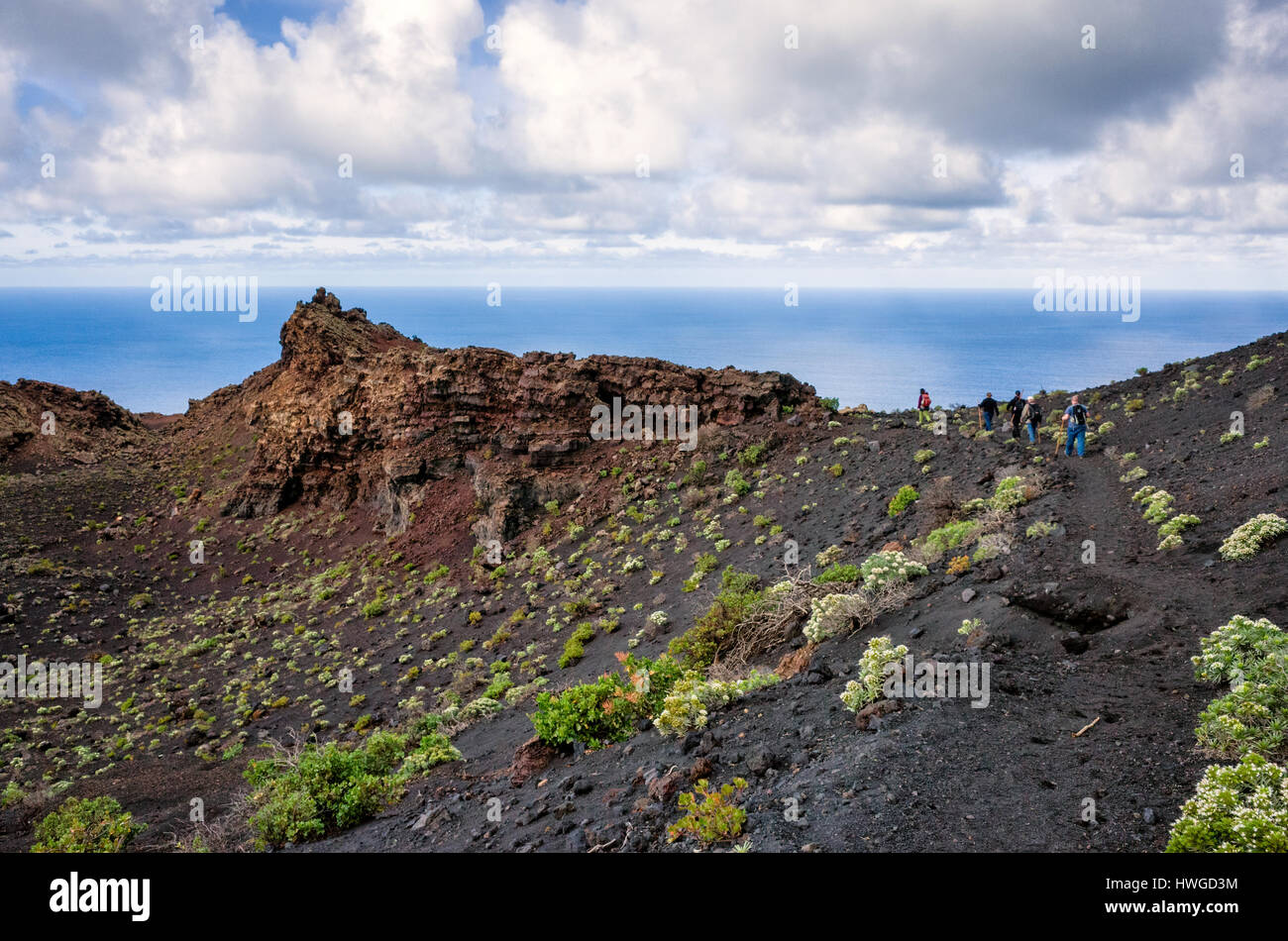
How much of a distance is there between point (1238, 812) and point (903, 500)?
13566 mm

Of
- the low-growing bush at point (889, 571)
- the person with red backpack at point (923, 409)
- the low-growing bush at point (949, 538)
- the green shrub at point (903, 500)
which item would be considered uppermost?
the person with red backpack at point (923, 409)

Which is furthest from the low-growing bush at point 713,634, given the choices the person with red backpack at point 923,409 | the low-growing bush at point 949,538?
the person with red backpack at point 923,409

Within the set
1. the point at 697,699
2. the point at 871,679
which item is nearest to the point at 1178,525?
the point at 871,679

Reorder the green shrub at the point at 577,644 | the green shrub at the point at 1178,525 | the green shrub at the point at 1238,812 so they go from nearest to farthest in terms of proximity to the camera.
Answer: the green shrub at the point at 1238,812 → the green shrub at the point at 1178,525 → the green shrub at the point at 577,644

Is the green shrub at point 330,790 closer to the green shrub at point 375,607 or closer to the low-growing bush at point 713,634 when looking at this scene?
the low-growing bush at point 713,634

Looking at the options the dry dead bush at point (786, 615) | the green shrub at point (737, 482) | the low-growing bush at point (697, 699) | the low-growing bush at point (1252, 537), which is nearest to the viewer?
the low-growing bush at point (697, 699)

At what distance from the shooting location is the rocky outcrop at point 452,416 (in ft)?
88.7

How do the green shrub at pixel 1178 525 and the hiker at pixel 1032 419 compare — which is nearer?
the green shrub at pixel 1178 525

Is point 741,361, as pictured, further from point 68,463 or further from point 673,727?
point 673,727

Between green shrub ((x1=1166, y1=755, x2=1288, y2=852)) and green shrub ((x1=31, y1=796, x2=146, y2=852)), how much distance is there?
13.9 m

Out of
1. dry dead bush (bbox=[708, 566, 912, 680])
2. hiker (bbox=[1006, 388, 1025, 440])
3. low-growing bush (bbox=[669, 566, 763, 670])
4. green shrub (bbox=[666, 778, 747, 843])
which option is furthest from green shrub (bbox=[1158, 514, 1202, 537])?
green shrub (bbox=[666, 778, 747, 843])

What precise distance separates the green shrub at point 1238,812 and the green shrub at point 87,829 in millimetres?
13926

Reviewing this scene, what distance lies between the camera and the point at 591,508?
82.8ft

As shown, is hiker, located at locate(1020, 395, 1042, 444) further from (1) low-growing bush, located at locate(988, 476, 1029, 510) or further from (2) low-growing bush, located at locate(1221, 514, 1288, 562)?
(2) low-growing bush, located at locate(1221, 514, 1288, 562)
